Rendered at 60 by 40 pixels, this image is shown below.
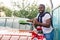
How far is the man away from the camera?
289cm

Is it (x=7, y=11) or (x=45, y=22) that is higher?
(x=45, y=22)

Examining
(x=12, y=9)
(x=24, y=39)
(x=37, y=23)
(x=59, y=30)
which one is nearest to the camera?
(x=37, y=23)

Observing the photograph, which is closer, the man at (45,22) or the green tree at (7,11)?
the man at (45,22)

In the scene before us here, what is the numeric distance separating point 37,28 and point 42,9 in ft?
0.99

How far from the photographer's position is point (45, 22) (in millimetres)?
2918

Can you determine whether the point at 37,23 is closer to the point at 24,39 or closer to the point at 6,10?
the point at 24,39

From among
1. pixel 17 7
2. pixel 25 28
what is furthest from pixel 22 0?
pixel 25 28

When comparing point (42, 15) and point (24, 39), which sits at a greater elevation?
point (42, 15)

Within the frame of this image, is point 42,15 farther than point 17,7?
No

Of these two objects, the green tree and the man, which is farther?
the green tree

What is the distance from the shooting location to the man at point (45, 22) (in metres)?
2.89

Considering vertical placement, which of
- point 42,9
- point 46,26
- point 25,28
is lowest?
point 25,28

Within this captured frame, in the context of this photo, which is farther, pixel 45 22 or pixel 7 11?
pixel 7 11

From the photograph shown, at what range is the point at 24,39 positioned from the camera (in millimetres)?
4797
